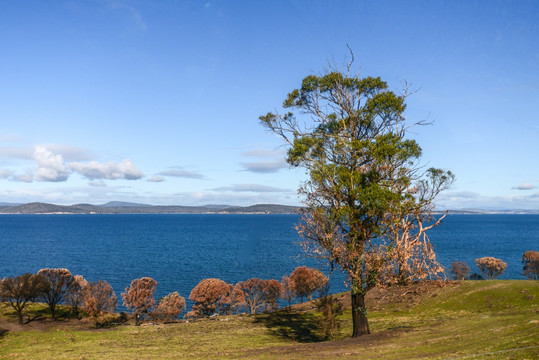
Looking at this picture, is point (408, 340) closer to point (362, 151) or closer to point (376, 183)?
point (376, 183)

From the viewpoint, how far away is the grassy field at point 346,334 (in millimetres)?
22559

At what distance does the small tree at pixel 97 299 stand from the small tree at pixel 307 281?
31398 mm

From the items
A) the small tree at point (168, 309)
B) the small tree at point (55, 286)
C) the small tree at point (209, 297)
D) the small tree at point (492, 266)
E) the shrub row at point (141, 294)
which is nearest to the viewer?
the shrub row at point (141, 294)

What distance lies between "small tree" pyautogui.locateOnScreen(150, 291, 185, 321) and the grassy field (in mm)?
13297

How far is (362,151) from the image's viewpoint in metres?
27.8

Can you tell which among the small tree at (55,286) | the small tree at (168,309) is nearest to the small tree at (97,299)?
the small tree at (55,286)

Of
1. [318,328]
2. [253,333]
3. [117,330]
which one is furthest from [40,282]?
[318,328]

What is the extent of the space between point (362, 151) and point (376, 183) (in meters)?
2.52

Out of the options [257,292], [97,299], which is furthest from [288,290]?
[97,299]

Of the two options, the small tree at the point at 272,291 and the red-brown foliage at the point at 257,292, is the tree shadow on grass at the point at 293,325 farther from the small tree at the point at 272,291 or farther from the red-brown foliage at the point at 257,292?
the red-brown foliage at the point at 257,292

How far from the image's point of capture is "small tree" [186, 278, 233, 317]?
220 ft

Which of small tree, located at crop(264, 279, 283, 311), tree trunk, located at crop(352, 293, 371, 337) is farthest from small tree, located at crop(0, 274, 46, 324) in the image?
tree trunk, located at crop(352, 293, 371, 337)

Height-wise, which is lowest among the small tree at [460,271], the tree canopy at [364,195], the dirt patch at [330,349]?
the small tree at [460,271]

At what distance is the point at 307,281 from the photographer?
71125mm
